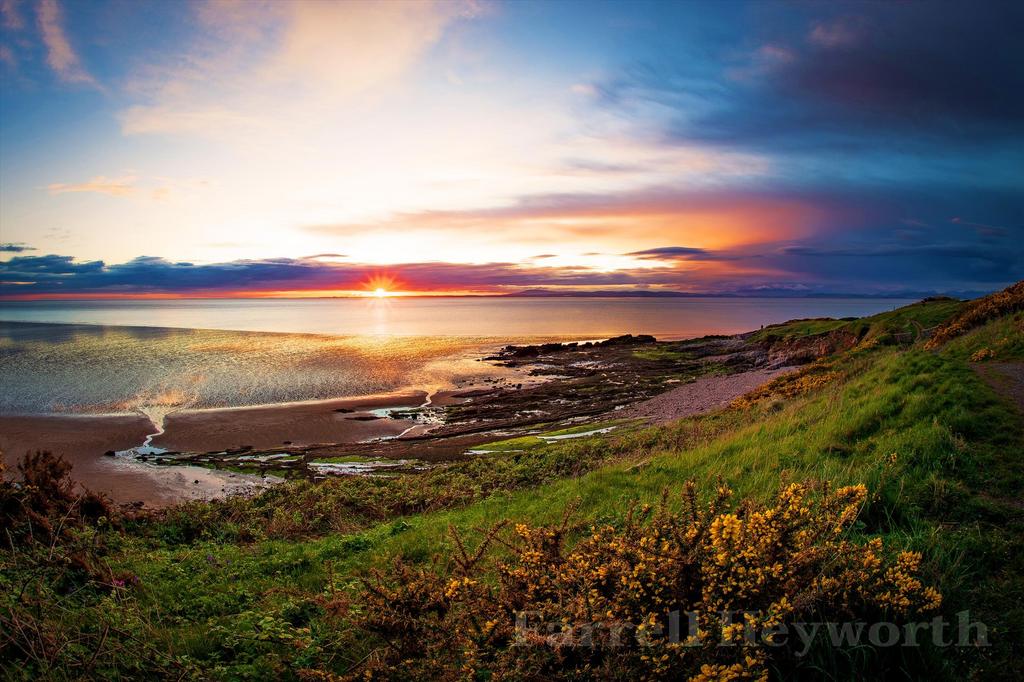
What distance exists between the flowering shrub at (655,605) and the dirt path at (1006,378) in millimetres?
7679

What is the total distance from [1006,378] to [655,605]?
1188 cm

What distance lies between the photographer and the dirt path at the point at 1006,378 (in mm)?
9273

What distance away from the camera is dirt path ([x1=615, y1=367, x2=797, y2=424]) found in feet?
90.5

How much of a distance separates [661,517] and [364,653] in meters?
2.84

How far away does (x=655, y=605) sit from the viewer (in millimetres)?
3439

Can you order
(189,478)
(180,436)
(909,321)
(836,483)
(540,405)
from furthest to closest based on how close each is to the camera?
1. (540,405)
2. (909,321)
3. (180,436)
4. (189,478)
5. (836,483)

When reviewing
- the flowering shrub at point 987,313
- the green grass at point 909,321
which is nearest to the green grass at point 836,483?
the flowering shrub at point 987,313

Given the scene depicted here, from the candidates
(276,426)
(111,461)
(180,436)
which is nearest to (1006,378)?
(276,426)

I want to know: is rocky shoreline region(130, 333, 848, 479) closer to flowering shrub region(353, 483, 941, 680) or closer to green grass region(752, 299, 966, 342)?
green grass region(752, 299, 966, 342)

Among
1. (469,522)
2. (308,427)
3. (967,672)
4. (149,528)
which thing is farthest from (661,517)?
(308,427)

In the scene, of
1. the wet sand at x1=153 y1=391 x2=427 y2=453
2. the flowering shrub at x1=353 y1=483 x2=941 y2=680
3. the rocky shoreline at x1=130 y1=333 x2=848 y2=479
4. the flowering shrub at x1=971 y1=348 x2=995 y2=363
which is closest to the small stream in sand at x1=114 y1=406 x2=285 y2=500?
the rocky shoreline at x1=130 y1=333 x2=848 y2=479

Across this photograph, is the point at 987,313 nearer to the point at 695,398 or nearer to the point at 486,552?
the point at 695,398

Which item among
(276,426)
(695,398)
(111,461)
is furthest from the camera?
(695,398)

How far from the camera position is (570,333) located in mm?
105625
